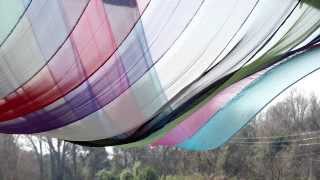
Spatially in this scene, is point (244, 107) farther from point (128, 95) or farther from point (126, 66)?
point (126, 66)

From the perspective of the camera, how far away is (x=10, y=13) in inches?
87.0

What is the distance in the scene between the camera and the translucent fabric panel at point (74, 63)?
2340mm

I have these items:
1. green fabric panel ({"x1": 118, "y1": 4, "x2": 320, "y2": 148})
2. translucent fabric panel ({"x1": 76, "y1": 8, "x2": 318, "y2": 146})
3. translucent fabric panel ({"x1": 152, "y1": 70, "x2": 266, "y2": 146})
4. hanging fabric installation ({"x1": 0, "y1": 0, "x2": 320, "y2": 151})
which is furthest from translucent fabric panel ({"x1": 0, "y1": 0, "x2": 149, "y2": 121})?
translucent fabric panel ({"x1": 152, "y1": 70, "x2": 266, "y2": 146})

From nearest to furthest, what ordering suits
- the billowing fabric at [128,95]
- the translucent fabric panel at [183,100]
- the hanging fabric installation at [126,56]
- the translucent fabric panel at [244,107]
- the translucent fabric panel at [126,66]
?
the hanging fabric installation at [126,56], the translucent fabric panel at [126,66], the billowing fabric at [128,95], the translucent fabric panel at [183,100], the translucent fabric panel at [244,107]

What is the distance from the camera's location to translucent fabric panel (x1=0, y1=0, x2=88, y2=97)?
2.24 metres

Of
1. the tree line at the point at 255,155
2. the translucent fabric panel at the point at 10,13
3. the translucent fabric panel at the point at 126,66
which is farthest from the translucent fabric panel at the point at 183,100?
the tree line at the point at 255,155

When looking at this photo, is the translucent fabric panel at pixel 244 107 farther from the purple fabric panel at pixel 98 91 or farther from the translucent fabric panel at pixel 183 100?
the purple fabric panel at pixel 98 91

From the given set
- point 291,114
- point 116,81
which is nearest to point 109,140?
point 116,81

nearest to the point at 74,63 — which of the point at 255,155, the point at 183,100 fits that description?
the point at 183,100

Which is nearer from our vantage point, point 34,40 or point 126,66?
point 34,40

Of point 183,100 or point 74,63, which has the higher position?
point 74,63

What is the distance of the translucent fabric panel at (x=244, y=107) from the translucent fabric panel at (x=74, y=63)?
5.82 feet

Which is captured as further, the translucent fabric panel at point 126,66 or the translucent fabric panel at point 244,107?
the translucent fabric panel at point 244,107

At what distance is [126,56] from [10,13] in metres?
0.56
